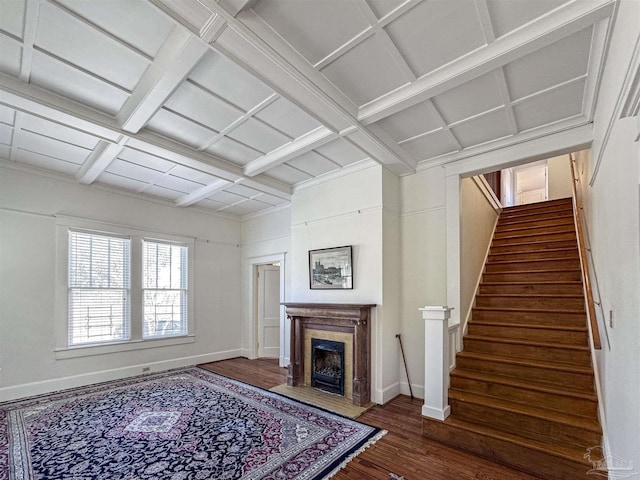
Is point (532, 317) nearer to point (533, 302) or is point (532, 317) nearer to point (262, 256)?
point (533, 302)

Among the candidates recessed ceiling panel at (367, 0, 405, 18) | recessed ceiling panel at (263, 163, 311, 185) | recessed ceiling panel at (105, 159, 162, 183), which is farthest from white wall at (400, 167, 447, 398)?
recessed ceiling panel at (105, 159, 162, 183)

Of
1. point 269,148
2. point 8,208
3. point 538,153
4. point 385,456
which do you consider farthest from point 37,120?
point 538,153

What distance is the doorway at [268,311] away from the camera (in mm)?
6836

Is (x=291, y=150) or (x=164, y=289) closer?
(x=291, y=150)

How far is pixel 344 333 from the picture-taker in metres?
4.43

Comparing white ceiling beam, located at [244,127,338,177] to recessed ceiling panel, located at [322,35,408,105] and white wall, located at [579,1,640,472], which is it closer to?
recessed ceiling panel, located at [322,35,408,105]

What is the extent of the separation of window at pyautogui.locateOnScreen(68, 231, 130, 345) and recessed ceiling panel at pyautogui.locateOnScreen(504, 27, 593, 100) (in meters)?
6.02

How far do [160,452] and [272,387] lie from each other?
79.1 inches

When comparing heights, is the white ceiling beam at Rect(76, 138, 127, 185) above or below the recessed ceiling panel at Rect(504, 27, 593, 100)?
below

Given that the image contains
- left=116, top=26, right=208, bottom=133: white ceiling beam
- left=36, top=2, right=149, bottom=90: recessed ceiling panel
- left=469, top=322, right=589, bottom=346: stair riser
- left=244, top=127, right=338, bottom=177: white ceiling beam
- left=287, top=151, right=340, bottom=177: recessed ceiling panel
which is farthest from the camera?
left=287, top=151, right=340, bottom=177: recessed ceiling panel

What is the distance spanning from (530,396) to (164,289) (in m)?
5.82

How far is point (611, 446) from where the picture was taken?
2297mm

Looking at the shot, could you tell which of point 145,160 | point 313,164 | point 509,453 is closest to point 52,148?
point 145,160

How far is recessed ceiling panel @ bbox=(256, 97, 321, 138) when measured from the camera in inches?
123
